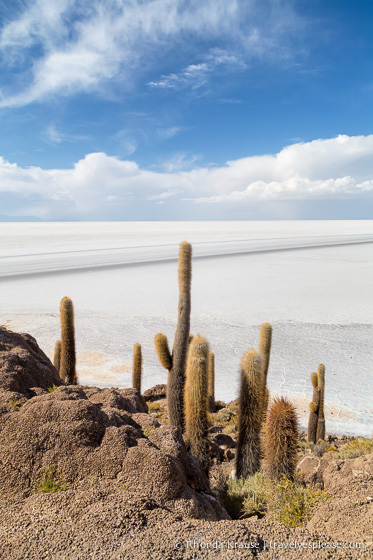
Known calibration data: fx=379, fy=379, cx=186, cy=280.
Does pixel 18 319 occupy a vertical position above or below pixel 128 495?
below

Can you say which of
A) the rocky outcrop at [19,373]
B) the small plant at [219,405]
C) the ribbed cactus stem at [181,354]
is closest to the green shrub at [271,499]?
the ribbed cactus stem at [181,354]

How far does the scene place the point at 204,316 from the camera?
748 inches

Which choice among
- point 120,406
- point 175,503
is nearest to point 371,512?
point 175,503

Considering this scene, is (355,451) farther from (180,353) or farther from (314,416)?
(180,353)

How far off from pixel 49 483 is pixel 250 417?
124 inches

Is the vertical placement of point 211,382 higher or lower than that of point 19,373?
lower

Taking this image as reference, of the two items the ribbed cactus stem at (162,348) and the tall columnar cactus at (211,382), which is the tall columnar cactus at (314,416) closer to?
the tall columnar cactus at (211,382)

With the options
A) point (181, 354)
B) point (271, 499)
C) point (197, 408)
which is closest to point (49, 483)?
point (271, 499)

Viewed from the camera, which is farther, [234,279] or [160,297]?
[234,279]

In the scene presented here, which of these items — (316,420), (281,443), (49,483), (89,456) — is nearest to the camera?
(49,483)

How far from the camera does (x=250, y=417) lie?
5.38m

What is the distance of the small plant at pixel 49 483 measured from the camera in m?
2.92

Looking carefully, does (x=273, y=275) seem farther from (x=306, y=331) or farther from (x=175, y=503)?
(x=175, y=503)

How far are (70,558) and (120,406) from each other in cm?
263
